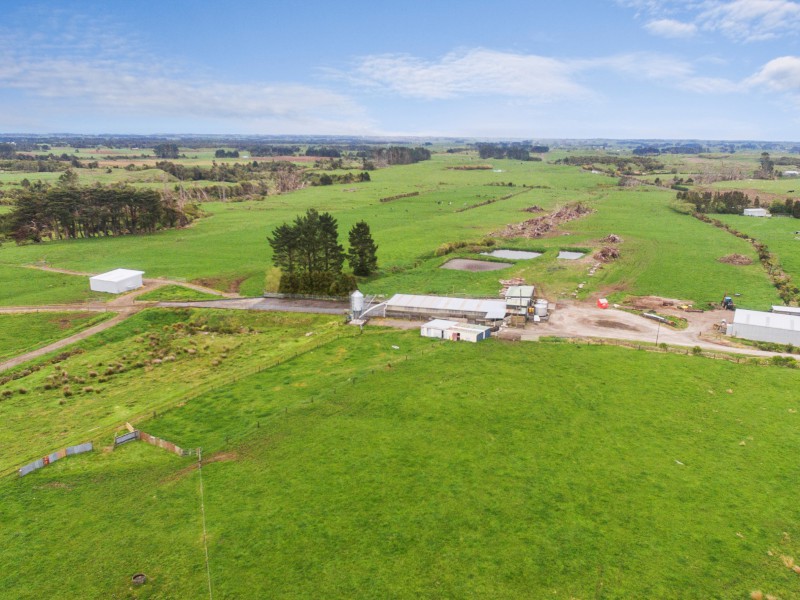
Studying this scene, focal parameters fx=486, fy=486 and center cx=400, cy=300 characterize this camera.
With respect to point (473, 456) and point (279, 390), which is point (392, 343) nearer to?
point (279, 390)

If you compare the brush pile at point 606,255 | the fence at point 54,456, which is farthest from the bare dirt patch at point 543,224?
the fence at point 54,456

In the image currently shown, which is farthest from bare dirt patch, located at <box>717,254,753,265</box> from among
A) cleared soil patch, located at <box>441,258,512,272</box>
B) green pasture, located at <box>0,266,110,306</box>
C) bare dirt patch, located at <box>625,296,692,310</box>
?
green pasture, located at <box>0,266,110,306</box>

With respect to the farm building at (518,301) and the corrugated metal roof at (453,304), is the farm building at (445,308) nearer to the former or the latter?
the corrugated metal roof at (453,304)

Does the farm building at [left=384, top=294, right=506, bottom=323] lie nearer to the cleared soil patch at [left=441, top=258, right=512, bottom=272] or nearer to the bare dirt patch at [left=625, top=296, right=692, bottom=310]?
the bare dirt patch at [left=625, top=296, right=692, bottom=310]

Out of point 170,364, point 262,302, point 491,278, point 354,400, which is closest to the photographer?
point 354,400

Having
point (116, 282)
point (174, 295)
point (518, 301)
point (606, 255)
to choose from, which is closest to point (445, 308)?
point (518, 301)

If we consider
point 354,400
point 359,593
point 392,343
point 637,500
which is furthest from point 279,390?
point 637,500
